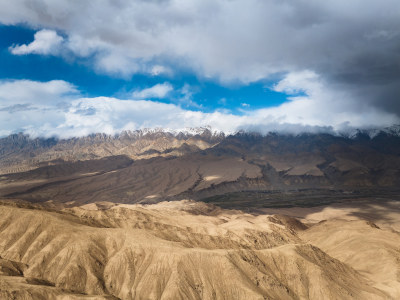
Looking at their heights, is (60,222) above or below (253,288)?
above

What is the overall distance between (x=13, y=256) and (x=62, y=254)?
1262 cm

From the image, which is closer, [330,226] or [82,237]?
[82,237]

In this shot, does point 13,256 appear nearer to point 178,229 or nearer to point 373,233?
point 178,229

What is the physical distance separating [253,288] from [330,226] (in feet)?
270

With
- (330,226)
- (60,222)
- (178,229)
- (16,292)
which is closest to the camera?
(16,292)

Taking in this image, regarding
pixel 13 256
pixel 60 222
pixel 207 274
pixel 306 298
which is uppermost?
pixel 60 222

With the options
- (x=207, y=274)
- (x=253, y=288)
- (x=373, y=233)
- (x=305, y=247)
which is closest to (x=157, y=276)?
(x=207, y=274)

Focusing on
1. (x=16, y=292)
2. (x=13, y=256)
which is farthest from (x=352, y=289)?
(x=13, y=256)

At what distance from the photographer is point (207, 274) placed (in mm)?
83500

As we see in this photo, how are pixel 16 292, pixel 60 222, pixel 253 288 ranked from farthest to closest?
pixel 60 222
pixel 253 288
pixel 16 292

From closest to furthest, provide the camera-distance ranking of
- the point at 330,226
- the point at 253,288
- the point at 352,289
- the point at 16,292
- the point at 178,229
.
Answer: the point at 16,292, the point at 253,288, the point at 352,289, the point at 178,229, the point at 330,226

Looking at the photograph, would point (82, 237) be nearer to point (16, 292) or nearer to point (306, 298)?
point (16, 292)

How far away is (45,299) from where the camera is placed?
64750 millimetres

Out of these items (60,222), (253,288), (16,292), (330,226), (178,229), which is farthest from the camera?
(330,226)
